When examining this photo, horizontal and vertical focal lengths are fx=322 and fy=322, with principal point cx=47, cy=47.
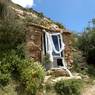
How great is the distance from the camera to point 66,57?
1958 centimetres

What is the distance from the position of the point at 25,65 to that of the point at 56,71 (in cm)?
278

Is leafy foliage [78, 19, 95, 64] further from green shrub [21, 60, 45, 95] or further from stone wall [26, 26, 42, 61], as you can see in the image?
green shrub [21, 60, 45, 95]

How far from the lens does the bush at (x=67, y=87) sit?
52.1 feet

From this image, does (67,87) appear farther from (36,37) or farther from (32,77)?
(36,37)

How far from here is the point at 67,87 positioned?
1591 centimetres

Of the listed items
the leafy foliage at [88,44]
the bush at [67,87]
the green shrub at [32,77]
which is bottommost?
the bush at [67,87]

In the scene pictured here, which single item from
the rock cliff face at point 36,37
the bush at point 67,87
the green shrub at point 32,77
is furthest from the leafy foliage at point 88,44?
the green shrub at point 32,77

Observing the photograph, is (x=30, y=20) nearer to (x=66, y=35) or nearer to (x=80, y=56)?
(x=66, y=35)

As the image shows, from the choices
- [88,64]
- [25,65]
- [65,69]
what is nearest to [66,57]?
[65,69]

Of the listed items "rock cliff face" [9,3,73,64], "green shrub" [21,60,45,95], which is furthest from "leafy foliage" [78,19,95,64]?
"green shrub" [21,60,45,95]

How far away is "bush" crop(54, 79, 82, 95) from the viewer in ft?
52.1

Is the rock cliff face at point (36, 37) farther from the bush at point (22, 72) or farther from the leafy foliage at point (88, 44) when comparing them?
the leafy foliage at point (88, 44)

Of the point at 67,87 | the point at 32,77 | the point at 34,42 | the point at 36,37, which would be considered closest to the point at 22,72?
the point at 32,77

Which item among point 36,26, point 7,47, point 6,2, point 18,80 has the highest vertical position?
point 6,2
